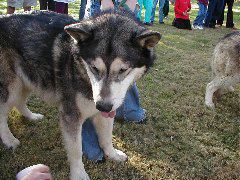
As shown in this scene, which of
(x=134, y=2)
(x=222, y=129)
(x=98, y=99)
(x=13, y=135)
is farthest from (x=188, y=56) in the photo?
(x=98, y=99)

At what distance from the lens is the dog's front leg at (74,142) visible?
3.10 meters

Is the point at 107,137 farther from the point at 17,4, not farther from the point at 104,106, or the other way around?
the point at 17,4

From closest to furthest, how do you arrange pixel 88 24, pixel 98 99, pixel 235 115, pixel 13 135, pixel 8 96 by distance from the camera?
pixel 98 99 → pixel 88 24 → pixel 8 96 → pixel 13 135 → pixel 235 115

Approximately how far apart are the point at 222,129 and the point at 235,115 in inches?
22.8

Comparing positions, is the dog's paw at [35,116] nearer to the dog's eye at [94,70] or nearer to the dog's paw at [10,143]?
the dog's paw at [10,143]

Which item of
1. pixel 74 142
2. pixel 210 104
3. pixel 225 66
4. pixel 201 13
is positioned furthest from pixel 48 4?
pixel 201 13

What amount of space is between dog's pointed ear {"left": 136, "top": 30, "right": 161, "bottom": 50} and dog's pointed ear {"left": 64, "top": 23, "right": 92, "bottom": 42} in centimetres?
43

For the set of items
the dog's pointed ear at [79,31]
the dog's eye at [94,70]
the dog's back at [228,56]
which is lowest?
the dog's back at [228,56]

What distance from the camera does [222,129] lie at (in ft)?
14.7

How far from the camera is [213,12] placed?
12.2 meters

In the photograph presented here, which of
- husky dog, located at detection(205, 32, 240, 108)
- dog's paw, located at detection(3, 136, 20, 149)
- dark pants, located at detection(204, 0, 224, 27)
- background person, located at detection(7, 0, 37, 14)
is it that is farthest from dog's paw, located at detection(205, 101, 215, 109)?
dark pants, located at detection(204, 0, 224, 27)

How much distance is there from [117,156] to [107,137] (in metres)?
0.25

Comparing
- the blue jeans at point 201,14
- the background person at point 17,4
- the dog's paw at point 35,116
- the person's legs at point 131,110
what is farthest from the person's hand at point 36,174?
the blue jeans at point 201,14

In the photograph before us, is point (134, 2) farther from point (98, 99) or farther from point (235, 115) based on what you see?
point (235, 115)
